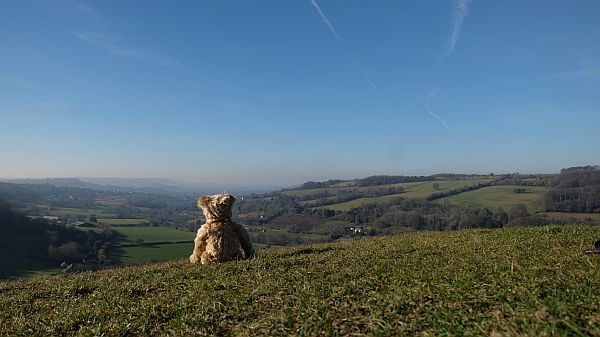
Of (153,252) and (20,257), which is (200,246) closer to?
(20,257)

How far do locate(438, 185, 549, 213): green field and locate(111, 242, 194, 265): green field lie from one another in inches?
2216

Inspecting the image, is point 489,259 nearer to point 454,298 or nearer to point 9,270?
point 454,298

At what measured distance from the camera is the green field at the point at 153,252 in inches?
2024

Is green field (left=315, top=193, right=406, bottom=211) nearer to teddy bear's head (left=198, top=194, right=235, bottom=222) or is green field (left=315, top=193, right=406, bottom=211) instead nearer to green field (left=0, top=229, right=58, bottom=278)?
green field (left=0, top=229, right=58, bottom=278)

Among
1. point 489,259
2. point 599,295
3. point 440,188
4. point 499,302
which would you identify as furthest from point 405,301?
point 440,188

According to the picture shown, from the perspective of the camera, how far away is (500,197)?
91812mm

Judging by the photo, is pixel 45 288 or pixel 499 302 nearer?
pixel 499 302

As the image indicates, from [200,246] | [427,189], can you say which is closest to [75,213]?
[427,189]

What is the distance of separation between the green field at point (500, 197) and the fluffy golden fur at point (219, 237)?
6948 centimetres

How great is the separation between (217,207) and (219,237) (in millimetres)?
1161

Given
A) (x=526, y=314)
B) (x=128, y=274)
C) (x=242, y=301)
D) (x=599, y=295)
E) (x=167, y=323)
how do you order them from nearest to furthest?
1. (x=526, y=314)
2. (x=599, y=295)
3. (x=167, y=323)
4. (x=242, y=301)
5. (x=128, y=274)

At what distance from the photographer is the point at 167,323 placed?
5.62m

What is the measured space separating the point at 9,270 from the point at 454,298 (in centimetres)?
4932

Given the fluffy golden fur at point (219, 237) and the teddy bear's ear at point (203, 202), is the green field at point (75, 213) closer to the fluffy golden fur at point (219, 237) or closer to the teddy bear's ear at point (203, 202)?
the teddy bear's ear at point (203, 202)
